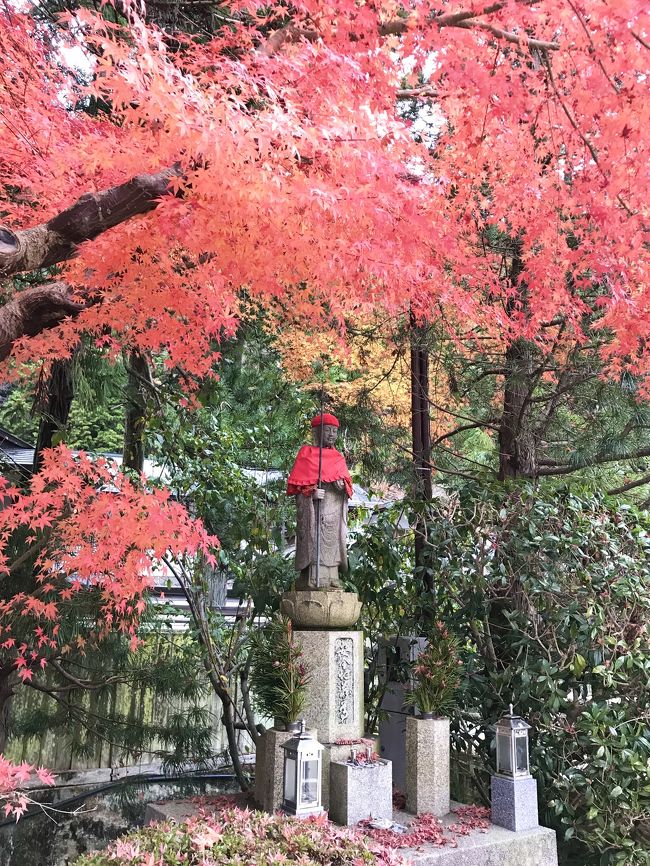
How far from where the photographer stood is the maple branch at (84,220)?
10.4ft

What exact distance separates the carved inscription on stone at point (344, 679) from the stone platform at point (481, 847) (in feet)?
2.86

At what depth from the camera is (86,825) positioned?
648cm

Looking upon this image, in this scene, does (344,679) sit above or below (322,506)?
below

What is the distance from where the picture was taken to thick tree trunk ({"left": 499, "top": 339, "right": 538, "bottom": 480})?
6.53 meters

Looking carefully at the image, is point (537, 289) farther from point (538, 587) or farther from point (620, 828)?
point (620, 828)

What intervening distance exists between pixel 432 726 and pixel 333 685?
92 centimetres

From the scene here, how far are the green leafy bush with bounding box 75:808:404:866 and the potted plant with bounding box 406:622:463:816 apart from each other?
2.34 metres

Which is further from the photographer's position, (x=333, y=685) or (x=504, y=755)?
(x=333, y=685)

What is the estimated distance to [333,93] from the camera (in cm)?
426

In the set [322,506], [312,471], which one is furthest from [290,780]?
[312,471]

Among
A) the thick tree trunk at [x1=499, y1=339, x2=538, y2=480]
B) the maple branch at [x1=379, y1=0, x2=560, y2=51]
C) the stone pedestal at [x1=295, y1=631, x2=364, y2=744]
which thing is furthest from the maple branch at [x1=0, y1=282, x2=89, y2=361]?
the thick tree trunk at [x1=499, y1=339, x2=538, y2=480]

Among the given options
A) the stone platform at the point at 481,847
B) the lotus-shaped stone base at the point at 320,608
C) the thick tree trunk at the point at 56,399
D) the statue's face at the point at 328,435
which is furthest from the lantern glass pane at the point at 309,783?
the thick tree trunk at the point at 56,399

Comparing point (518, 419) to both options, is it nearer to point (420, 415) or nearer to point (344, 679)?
point (420, 415)

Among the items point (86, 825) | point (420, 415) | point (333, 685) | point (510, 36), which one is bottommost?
point (86, 825)
